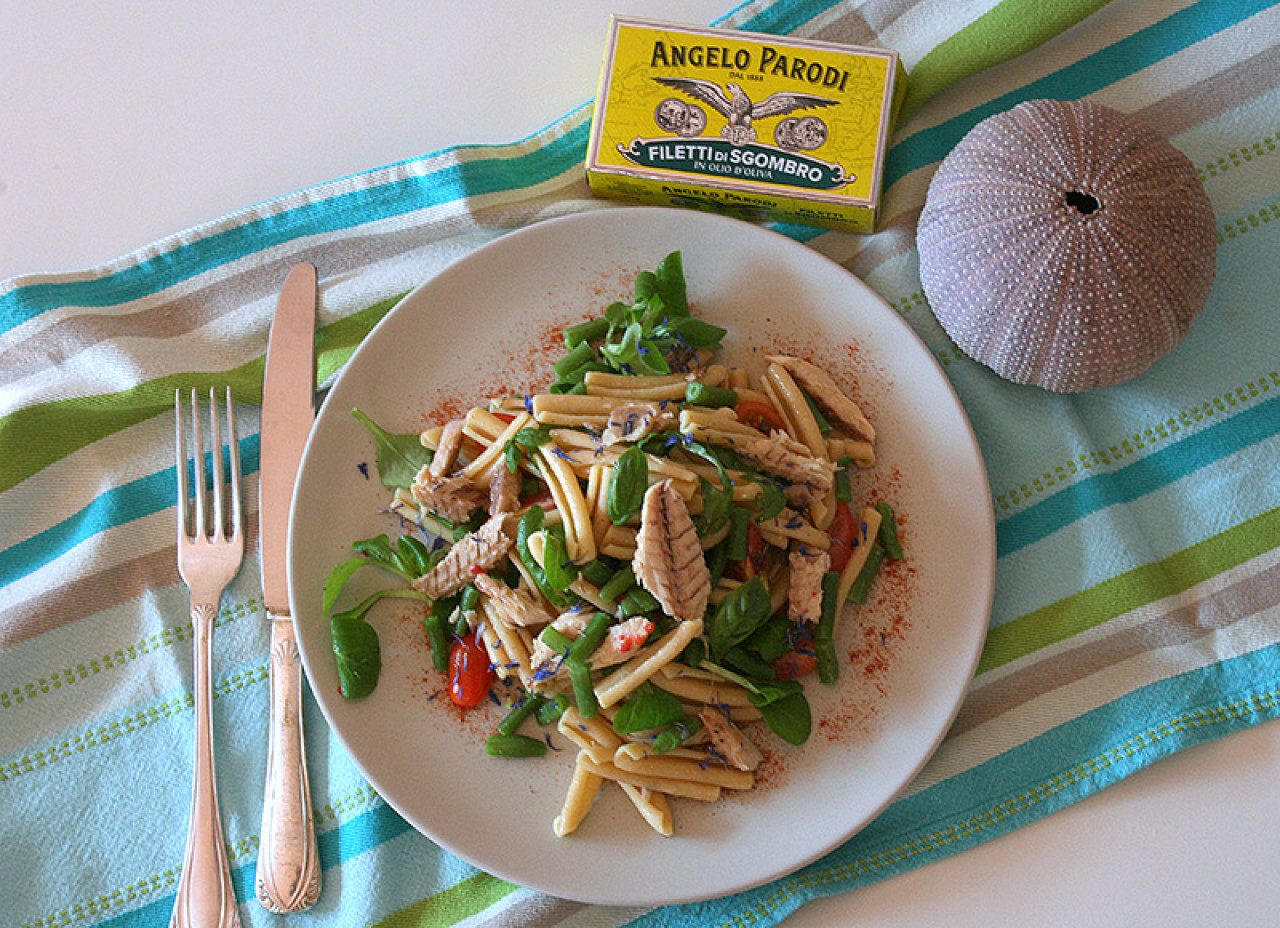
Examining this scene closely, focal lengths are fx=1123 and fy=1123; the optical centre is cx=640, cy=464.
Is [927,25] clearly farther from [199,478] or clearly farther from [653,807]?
[199,478]

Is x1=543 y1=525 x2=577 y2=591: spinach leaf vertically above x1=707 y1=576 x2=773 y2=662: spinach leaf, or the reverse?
x1=543 y1=525 x2=577 y2=591: spinach leaf

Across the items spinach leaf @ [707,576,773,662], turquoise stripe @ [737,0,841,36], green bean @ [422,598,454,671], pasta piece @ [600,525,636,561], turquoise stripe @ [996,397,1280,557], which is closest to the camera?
spinach leaf @ [707,576,773,662]

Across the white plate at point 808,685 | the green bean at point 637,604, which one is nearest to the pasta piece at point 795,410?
the white plate at point 808,685

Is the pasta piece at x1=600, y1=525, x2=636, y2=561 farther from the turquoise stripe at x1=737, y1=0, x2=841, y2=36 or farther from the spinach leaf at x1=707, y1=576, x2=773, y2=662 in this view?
the turquoise stripe at x1=737, y1=0, x2=841, y2=36

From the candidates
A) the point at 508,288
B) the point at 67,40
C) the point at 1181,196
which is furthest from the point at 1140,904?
the point at 67,40

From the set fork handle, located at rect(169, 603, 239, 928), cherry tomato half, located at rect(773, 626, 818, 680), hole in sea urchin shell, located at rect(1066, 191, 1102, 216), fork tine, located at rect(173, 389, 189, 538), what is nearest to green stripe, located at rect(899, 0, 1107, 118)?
hole in sea urchin shell, located at rect(1066, 191, 1102, 216)

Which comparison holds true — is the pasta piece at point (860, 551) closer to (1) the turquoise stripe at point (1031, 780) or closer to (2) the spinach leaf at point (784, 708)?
(2) the spinach leaf at point (784, 708)
